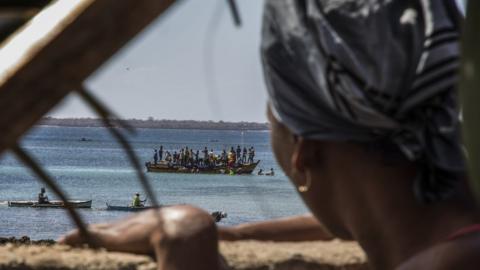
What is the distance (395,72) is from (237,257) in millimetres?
853

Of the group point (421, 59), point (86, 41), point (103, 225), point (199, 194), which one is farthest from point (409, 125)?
point (199, 194)

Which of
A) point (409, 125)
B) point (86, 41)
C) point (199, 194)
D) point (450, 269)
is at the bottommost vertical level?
point (199, 194)

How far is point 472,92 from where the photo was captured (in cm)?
31

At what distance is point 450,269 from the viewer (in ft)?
2.70

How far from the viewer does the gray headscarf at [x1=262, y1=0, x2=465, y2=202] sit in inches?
33.3

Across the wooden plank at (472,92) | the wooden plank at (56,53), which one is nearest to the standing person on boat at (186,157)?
the wooden plank at (56,53)

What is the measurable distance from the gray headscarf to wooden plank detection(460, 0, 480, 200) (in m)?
0.53

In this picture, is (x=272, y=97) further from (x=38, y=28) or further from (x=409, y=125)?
(x=38, y=28)

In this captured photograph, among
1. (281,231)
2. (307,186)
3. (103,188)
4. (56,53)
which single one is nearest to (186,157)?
(103,188)

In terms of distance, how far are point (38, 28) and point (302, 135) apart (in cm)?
45

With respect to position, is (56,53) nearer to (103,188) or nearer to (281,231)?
(281,231)

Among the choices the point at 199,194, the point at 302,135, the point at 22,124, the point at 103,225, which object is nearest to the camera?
the point at 22,124

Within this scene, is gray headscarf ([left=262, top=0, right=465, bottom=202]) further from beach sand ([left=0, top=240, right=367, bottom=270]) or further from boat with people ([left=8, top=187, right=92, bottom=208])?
boat with people ([left=8, top=187, right=92, bottom=208])

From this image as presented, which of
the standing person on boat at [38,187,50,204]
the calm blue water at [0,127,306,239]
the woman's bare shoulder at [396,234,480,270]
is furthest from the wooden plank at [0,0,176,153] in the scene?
the standing person on boat at [38,187,50,204]
